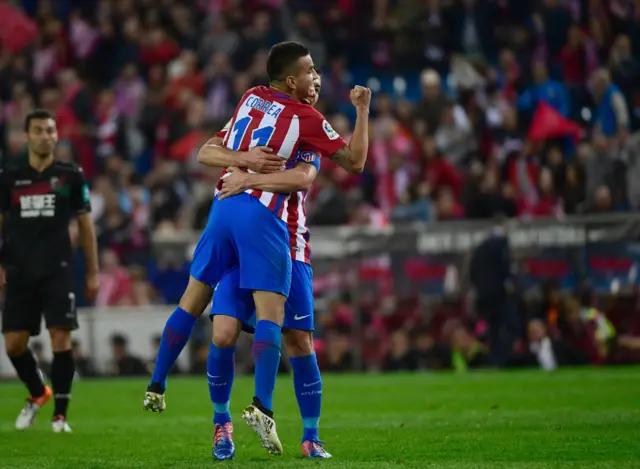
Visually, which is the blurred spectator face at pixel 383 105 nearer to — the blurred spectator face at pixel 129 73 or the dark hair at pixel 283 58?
the blurred spectator face at pixel 129 73

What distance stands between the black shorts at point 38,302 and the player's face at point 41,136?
946mm

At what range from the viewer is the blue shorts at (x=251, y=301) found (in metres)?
7.47

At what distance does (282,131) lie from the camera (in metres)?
7.36

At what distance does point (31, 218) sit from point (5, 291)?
64 centimetres

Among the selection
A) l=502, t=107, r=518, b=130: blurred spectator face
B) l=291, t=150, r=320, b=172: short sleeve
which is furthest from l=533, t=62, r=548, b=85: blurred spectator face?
l=291, t=150, r=320, b=172: short sleeve

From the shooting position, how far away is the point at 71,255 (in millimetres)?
10422

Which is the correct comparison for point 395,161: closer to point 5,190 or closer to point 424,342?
point 424,342

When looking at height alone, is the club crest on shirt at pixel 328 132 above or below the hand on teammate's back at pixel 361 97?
below

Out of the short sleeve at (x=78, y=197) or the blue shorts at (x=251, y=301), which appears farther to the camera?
the short sleeve at (x=78, y=197)

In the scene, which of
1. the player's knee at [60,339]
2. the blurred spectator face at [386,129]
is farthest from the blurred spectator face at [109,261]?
the player's knee at [60,339]

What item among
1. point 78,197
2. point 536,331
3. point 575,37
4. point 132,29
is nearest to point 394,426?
point 78,197

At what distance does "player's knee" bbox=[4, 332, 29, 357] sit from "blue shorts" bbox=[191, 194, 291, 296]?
11.1 feet

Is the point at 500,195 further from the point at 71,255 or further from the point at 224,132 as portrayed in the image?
the point at 224,132

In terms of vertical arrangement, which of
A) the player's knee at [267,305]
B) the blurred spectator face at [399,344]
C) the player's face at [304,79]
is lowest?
the blurred spectator face at [399,344]
